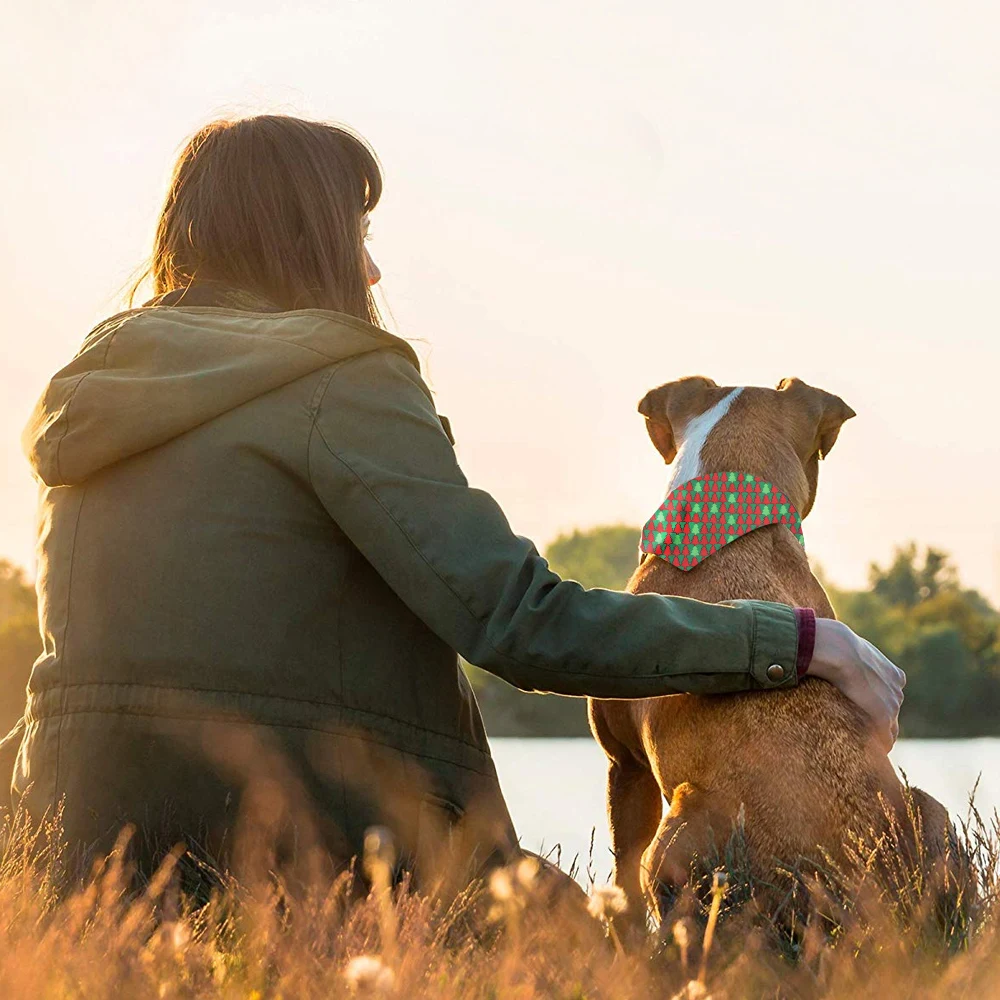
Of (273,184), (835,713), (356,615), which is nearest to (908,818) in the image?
(835,713)

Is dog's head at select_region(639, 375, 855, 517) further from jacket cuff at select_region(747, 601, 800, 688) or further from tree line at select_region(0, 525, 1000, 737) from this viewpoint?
tree line at select_region(0, 525, 1000, 737)

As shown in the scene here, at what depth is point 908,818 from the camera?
4000 mm

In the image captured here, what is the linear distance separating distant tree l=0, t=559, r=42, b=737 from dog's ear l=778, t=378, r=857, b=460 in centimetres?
2004

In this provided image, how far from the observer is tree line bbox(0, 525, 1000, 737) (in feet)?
128

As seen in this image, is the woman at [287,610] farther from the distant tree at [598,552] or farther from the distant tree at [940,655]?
the distant tree at [598,552]

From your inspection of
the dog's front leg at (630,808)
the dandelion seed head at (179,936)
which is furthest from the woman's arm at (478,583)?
the dog's front leg at (630,808)

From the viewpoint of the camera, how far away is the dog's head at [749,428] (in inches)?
205

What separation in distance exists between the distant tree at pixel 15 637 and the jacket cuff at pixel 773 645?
2131 centimetres

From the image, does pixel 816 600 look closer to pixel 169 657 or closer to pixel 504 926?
pixel 504 926

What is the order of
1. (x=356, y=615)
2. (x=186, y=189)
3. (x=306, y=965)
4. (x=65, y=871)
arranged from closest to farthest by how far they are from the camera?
(x=306, y=965)
(x=65, y=871)
(x=356, y=615)
(x=186, y=189)

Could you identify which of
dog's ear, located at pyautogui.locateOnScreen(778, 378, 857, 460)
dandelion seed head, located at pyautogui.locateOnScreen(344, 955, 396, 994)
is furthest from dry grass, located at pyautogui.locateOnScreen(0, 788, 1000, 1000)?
dog's ear, located at pyautogui.locateOnScreen(778, 378, 857, 460)

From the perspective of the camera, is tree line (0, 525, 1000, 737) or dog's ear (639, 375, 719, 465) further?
tree line (0, 525, 1000, 737)

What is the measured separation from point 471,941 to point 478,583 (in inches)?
35.2

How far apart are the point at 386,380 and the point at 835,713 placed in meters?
1.63
